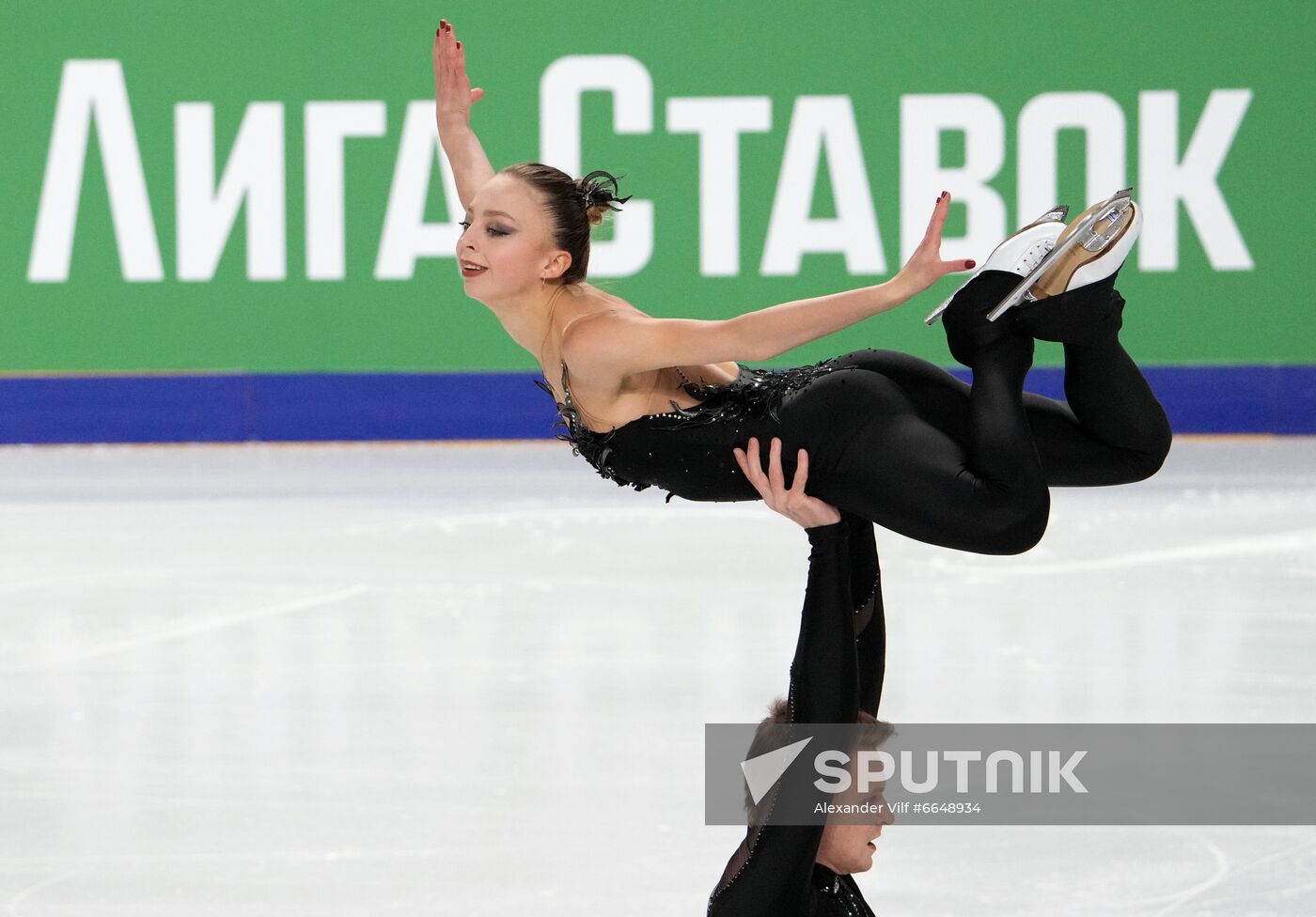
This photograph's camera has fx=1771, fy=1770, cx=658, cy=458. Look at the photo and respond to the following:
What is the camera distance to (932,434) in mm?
2418

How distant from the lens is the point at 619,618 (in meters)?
4.22

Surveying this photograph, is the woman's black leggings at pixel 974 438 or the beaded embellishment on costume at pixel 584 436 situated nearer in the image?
the woman's black leggings at pixel 974 438

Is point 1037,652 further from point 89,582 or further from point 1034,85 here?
point 1034,85

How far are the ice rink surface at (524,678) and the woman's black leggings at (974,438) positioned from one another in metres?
0.54

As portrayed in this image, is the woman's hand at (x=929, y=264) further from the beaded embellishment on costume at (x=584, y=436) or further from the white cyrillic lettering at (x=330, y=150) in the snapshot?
the white cyrillic lettering at (x=330, y=150)

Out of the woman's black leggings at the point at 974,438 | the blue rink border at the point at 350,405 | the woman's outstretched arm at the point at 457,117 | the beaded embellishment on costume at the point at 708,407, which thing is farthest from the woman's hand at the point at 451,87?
the blue rink border at the point at 350,405

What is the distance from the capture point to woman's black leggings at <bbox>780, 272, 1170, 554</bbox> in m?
2.33

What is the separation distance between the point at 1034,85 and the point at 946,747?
5025 millimetres

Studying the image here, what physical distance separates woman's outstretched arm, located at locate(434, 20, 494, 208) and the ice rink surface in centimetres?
99

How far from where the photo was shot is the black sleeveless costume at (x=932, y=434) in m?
2.34

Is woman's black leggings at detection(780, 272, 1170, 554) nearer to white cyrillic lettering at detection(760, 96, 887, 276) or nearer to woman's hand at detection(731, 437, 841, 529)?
woman's hand at detection(731, 437, 841, 529)
